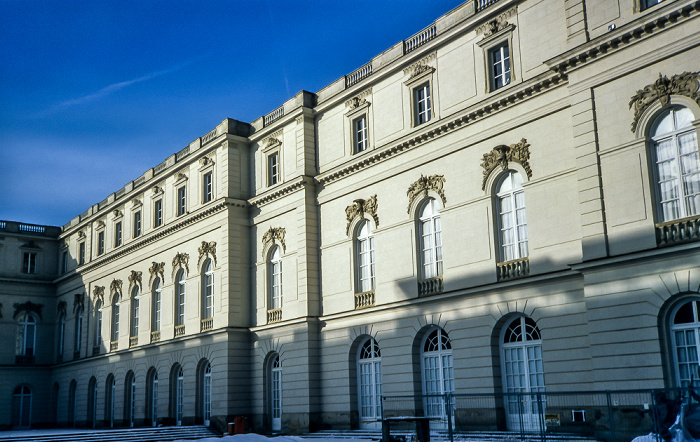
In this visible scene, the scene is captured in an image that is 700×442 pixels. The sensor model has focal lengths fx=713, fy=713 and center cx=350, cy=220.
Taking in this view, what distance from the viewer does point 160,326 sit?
3947 cm

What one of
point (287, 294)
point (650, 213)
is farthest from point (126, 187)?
point (650, 213)

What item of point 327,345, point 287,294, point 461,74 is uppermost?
point 461,74

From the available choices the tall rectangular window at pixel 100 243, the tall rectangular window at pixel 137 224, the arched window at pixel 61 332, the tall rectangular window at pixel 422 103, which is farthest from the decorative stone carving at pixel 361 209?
the arched window at pixel 61 332

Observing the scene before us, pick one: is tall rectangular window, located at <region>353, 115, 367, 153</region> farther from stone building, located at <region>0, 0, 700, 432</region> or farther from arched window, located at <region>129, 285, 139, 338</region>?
arched window, located at <region>129, 285, 139, 338</region>

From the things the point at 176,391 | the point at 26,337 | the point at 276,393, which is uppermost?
the point at 26,337

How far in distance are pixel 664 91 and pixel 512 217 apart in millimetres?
6102

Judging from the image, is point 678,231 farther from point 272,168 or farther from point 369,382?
point 272,168

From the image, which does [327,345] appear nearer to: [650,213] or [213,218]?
[213,218]

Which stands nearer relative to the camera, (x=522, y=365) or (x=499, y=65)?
(x=522, y=365)

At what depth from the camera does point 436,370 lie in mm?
24219

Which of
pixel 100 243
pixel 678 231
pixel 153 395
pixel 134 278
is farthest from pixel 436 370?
pixel 100 243

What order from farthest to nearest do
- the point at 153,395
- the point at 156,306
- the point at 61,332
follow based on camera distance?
1. the point at 61,332
2. the point at 156,306
3. the point at 153,395

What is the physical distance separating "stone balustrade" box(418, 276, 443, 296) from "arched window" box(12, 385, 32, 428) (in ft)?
125

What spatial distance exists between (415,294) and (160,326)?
64.2 feet
